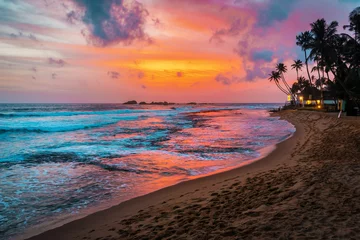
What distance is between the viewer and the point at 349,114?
29.6 metres

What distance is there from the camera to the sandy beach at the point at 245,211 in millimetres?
3738

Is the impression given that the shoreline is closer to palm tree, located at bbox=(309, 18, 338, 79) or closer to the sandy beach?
the sandy beach

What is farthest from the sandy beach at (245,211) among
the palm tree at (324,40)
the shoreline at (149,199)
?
the palm tree at (324,40)

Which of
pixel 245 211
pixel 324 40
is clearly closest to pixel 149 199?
pixel 245 211

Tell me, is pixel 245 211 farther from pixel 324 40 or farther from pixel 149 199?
pixel 324 40

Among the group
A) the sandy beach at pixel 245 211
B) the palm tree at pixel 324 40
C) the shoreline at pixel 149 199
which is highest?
the palm tree at pixel 324 40

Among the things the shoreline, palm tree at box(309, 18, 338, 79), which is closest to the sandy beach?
the shoreline

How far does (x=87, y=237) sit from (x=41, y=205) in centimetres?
259

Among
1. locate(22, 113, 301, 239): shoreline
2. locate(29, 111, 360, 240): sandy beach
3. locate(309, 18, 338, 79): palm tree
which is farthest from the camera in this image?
locate(309, 18, 338, 79): palm tree

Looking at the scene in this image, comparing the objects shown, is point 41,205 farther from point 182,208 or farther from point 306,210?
point 306,210

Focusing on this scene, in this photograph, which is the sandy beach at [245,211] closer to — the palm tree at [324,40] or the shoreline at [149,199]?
the shoreline at [149,199]

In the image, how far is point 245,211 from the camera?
4.70 meters

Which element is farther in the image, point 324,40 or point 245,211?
point 324,40

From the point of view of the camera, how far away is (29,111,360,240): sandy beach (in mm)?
3738
